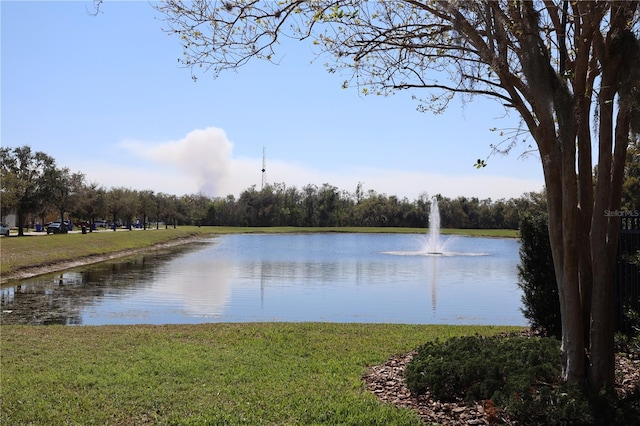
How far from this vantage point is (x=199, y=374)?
6.64 metres

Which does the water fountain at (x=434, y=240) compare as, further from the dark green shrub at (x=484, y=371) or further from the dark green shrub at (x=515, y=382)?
the dark green shrub at (x=484, y=371)

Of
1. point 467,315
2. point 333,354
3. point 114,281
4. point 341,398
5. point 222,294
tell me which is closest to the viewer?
point 341,398

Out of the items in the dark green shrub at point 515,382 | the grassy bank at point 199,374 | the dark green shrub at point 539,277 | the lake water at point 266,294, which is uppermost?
the dark green shrub at point 539,277

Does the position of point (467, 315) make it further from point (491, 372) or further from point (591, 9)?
point (591, 9)

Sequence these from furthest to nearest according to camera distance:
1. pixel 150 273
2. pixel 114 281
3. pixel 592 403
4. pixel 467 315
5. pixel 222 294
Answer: pixel 150 273, pixel 114 281, pixel 222 294, pixel 467 315, pixel 592 403

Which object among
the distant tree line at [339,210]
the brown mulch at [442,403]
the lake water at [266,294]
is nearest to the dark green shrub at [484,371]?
the brown mulch at [442,403]

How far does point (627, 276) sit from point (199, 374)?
6079 millimetres

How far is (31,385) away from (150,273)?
19.2 metres

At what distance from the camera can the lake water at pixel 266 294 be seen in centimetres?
1373

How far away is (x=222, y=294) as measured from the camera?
1805 cm

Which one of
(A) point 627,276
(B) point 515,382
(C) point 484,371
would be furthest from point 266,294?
(B) point 515,382

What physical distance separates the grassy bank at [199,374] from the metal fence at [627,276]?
7.74 feet

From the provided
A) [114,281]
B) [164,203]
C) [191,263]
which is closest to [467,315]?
[114,281]

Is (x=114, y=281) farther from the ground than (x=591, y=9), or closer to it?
closer to it
